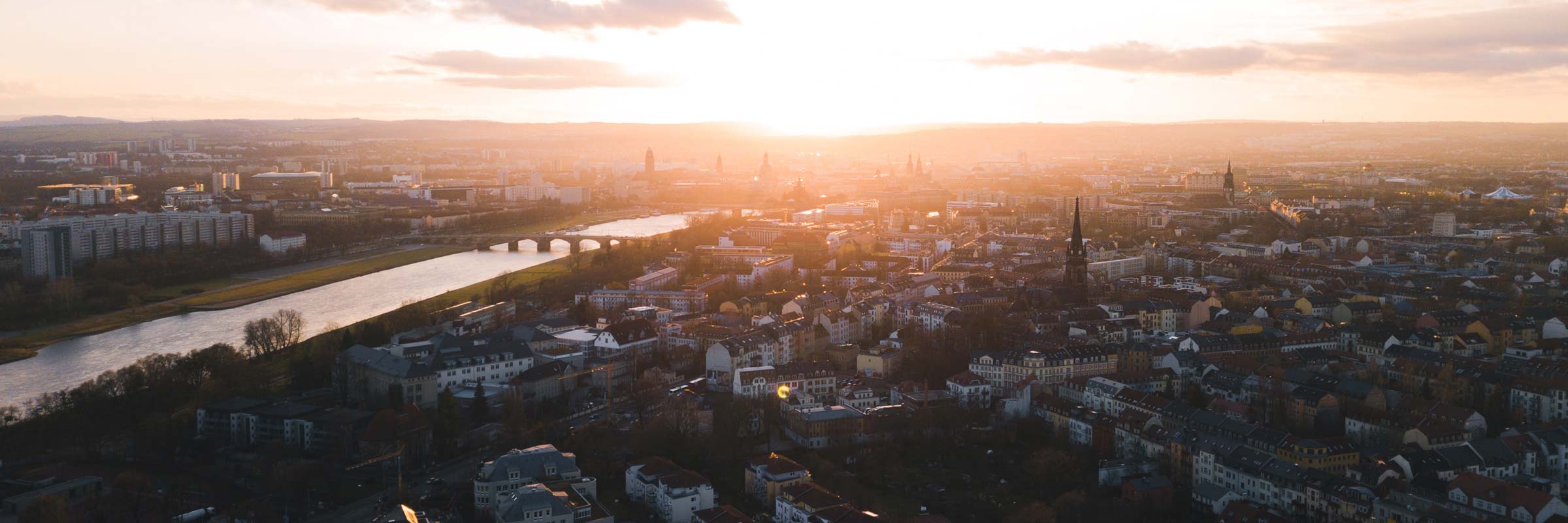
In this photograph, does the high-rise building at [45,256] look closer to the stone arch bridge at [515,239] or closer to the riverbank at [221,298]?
the riverbank at [221,298]

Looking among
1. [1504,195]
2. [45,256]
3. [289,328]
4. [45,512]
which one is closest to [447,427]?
[45,512]

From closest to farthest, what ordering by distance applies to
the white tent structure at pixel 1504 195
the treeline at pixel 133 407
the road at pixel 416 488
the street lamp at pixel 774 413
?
the road at pixel 416 488 < the treeline at pixel 133 407 < the street lamp at pixel 774 413 < the white tent structure at pixel 1504 195

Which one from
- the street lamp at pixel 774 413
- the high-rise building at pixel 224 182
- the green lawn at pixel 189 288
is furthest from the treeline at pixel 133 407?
the high-rise building at pixel 224 182

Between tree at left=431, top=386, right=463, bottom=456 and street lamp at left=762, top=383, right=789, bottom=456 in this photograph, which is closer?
tree at left=431, top=386, right=463, bottom=456

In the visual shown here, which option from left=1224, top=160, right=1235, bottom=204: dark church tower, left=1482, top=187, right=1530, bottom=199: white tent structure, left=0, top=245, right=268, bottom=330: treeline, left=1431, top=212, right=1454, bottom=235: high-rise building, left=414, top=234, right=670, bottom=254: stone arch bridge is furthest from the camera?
left=1224, top=160, right=1235, bottom=204: dark church tower

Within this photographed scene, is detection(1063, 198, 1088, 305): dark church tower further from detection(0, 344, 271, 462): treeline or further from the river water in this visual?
detection(0, 344, 271, 462): treeline

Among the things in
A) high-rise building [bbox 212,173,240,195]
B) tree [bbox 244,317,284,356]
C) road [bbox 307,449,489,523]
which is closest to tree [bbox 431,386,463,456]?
road [bbox 307,449,489,523]

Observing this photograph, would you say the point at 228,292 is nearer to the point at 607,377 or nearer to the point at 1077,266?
the point at 607,377

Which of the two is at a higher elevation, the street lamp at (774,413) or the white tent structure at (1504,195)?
the white tent structure at (1504,195)
